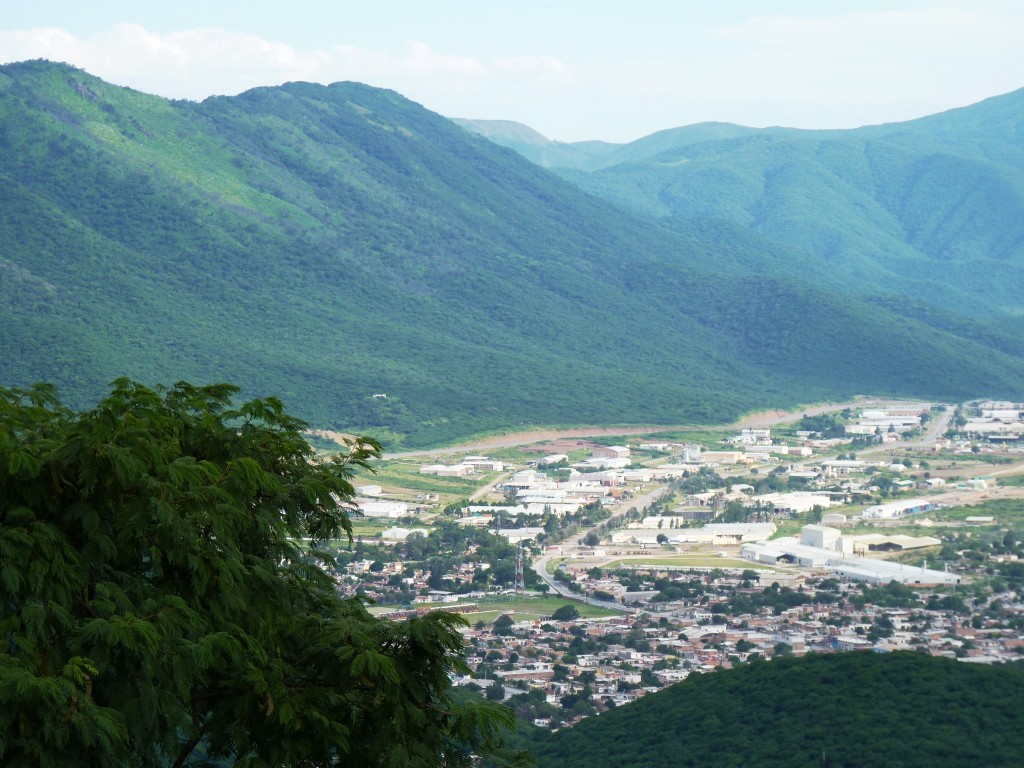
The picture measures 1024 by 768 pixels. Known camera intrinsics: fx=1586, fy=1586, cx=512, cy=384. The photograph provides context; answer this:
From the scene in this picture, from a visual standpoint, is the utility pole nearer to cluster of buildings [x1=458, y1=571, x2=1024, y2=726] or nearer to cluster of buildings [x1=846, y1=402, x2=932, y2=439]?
cluster of buildings [x1=458, y1=571, x2=1024, y2=726]

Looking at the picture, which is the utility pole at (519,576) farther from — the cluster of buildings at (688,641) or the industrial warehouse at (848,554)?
the industrial warehouse at (848,554)

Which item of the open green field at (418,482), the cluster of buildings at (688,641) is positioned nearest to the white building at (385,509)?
the open green field at (418,482)

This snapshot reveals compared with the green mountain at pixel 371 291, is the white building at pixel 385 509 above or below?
below

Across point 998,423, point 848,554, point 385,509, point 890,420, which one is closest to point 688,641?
point 848,554

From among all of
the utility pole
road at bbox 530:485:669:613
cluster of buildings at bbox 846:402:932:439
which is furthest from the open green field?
cluster of buildings at bbox 846:402:932:439

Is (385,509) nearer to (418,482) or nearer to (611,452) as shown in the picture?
(418,482)
